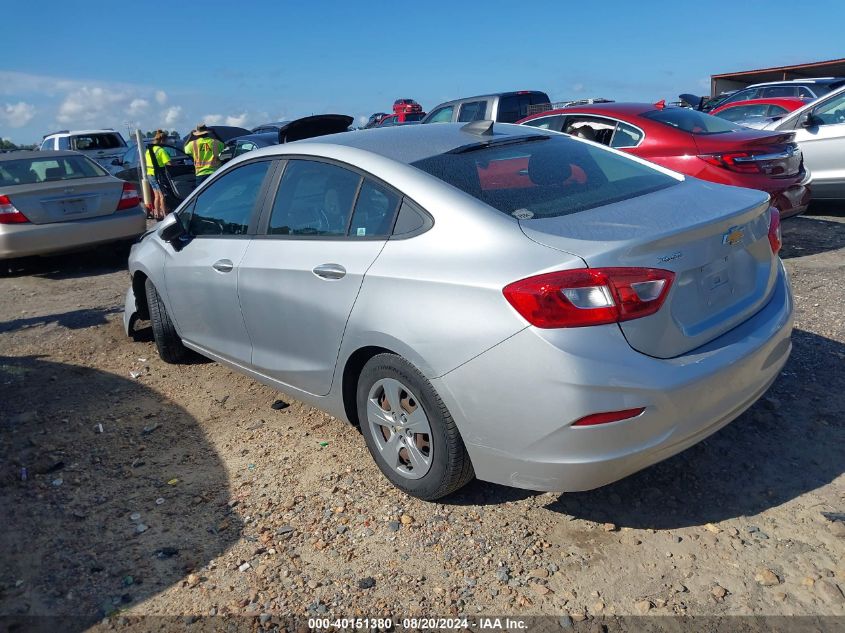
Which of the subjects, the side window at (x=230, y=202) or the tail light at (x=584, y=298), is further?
the side window at (x=230, y=202)

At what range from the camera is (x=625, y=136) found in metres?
7.34

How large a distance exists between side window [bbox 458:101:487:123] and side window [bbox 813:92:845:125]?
5549mm

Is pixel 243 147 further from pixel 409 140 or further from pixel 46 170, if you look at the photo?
pixel 409 140

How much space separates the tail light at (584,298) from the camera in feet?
8.20

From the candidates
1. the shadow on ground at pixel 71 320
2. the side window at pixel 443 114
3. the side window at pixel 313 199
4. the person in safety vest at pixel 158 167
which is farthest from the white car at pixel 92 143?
the side window at pixel 313 199

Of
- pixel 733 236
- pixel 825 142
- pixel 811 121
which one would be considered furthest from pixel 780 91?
pixel 733 236

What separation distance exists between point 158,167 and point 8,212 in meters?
2.78

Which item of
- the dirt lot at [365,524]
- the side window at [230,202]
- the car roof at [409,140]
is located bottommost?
the dirt lot at [365,524]

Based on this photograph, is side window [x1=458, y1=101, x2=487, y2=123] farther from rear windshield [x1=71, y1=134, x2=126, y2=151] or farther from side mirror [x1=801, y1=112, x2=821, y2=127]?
rear windshield [x1=71, y1=134, x2=126, y2=151]

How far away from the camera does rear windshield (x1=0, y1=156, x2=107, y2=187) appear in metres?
Answer: 8.43

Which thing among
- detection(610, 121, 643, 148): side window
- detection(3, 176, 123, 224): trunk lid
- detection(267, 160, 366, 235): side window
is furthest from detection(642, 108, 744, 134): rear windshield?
detection(3, 176, 123, 224): trunk lid

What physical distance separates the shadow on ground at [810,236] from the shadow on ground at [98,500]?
19.6 feet

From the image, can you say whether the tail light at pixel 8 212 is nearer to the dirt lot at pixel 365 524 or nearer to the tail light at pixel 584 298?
the dirt lot at pixel 365 524

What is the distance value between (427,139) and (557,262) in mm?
1340
